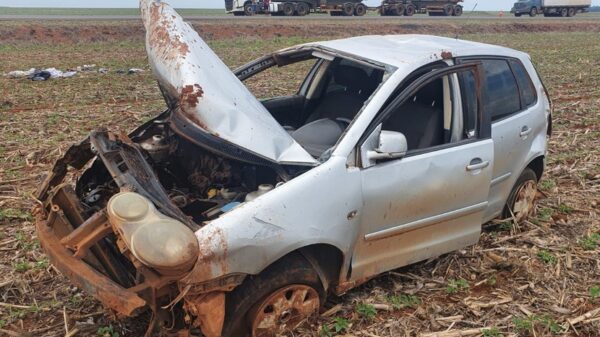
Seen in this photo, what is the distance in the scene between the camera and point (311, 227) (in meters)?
3.40

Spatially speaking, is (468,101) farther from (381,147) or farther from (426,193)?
(381,147)

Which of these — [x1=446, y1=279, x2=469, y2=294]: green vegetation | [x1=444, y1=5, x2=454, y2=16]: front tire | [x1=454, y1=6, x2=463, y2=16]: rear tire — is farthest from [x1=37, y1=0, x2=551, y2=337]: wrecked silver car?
[x1=454, y1=6, x2=463, y2=16]: rear tire

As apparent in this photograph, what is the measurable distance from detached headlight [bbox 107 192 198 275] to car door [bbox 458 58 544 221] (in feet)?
8.85

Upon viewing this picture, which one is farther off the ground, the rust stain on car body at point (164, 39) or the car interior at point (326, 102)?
the rust stain on car body at point (164, 39)

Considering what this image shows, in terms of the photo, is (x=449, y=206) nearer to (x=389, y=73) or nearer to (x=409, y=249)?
(x=409, y=249)

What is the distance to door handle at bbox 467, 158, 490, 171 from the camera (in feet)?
13.5

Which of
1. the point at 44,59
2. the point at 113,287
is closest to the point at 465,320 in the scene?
the point at 113,287

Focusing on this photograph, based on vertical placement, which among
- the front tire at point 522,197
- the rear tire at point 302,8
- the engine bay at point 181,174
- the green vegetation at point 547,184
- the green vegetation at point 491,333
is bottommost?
the green vegetation at point 491,333

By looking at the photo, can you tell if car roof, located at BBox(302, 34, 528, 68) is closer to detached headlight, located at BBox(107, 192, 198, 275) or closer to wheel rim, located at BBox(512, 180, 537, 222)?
wheel rim, located at BBox(512, 180, 537, 222)

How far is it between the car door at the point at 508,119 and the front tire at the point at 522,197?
0.22 metres

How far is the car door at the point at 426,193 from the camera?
3758 millimetres

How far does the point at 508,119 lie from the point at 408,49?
110 cm

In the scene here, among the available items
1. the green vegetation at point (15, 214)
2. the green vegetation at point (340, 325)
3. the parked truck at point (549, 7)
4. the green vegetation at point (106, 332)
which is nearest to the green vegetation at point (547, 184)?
the green vegetation at point (340, 325)

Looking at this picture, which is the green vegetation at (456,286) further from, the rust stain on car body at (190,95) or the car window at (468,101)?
the rust stain on car body at (190,95)
